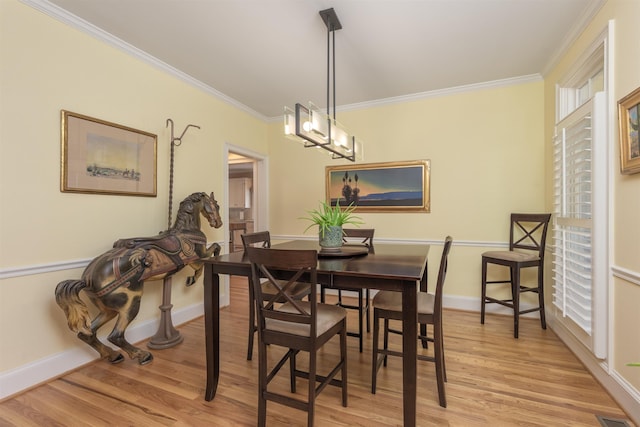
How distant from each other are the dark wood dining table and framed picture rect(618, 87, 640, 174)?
4.14 ft

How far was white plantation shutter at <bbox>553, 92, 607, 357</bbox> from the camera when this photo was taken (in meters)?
2.03

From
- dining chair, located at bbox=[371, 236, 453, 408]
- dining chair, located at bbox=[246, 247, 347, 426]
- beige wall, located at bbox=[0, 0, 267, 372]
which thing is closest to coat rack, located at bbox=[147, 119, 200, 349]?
beige wall, located at bbox=[0, 0, 267, 372]

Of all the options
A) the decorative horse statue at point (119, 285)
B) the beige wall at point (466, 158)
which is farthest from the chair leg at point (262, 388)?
the beige wall at point (466, 158)

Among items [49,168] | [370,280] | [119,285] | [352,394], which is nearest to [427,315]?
[370,280]

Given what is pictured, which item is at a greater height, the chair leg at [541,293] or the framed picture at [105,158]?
the framed picture at [105,158]

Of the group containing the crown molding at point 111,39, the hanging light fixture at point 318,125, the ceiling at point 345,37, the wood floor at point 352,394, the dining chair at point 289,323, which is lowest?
the wood floor at point 352,394

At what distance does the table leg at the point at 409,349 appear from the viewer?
1.52 meters

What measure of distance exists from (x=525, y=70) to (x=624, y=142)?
174cm

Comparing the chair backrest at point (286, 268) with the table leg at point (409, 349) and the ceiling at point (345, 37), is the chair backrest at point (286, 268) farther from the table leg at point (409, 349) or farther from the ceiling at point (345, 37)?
the ceiling at point (345, 37)

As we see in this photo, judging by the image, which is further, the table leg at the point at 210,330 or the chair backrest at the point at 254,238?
the chair backrest at the point at 254,238

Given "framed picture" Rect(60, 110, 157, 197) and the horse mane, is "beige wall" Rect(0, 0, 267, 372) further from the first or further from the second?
the horse mane

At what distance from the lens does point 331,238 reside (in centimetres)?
225

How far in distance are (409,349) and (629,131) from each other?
70.0 inches

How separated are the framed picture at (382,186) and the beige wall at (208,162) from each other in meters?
0.11
